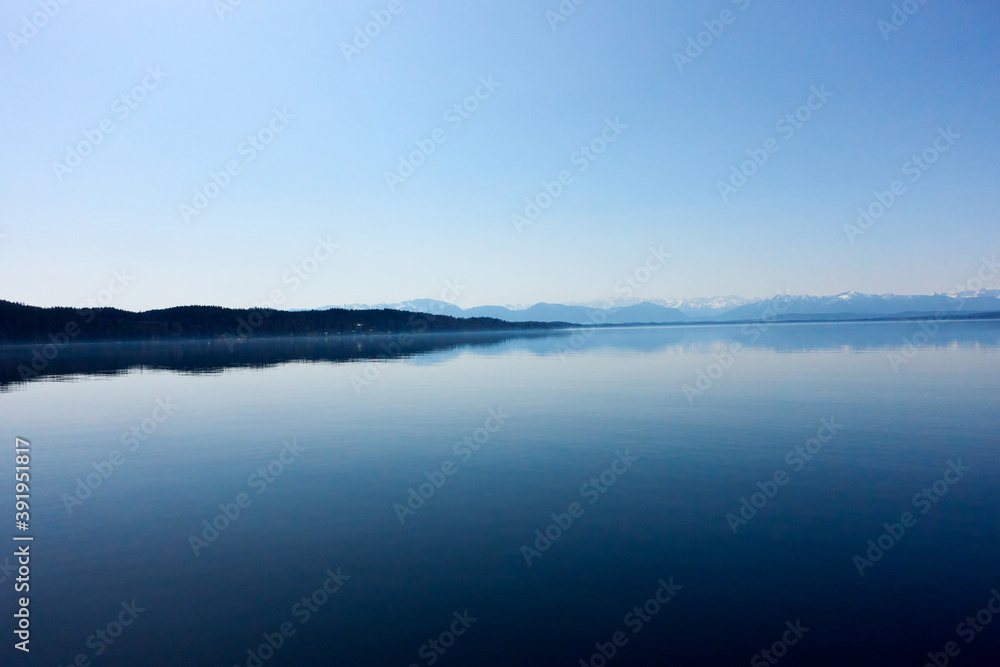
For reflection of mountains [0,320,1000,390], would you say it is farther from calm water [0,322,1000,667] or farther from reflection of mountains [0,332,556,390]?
calm water [0,322,1000,667]

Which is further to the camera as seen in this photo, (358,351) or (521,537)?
(358,351)

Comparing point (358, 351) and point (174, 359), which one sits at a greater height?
point (358, 351)

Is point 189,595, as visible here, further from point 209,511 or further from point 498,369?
point 498,369

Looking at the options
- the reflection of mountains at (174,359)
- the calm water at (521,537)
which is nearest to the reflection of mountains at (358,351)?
the reflection of mountains at (174,359)

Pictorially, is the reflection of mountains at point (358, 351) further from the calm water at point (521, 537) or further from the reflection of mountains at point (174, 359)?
the calm water at point (521, 537)

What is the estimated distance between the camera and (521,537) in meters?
11.1

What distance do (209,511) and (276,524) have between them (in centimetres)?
235

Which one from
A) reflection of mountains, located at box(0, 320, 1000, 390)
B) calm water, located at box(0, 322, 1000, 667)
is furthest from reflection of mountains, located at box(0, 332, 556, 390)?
calm water, located at box(0, 322, 1000, 667)

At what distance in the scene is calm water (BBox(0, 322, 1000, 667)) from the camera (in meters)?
7.64

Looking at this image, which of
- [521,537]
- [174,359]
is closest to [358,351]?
[174,359]

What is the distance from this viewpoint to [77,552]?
1093 cm

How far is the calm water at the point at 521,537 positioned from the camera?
764 cm

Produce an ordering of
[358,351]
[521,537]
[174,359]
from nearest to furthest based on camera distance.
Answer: [521,537] < [174,359] < [358,351]

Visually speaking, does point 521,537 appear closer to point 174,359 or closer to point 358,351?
point 174,359
